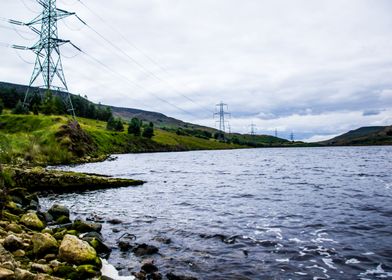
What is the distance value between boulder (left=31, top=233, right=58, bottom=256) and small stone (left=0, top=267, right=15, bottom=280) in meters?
3.21

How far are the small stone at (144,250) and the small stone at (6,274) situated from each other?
6.44 meters

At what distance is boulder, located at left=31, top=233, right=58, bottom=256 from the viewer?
39.4ft

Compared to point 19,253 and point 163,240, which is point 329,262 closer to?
point 163,240

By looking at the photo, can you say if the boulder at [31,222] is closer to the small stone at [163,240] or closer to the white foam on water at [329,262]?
the small stone at [163,240]

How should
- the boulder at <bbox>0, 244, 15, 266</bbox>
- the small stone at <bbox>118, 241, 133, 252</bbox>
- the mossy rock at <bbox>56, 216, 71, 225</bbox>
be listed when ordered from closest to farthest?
the boulder at <bbox>0, 244, 15, 266</bbox> < the small stone at <bbox>118, 241, 133, 252</bbox> < the mossy rock at <bbox>56, 216, 71, 225</bbox>

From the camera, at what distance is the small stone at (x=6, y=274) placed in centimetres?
855

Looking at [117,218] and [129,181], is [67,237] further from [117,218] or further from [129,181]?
[129,181]

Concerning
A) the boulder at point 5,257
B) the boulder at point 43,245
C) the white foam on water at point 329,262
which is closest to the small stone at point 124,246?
the boulder at point 43,245

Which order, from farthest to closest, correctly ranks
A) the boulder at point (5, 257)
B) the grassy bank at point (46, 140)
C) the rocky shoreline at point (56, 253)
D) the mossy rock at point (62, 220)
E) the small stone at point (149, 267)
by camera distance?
the grassy bank at point (46, 140) → the mossy rock at point (62, 220) → the small stone at point (149, 267) → the rocky shoreline at point (56, 253) → the boulder at point (5, 257)

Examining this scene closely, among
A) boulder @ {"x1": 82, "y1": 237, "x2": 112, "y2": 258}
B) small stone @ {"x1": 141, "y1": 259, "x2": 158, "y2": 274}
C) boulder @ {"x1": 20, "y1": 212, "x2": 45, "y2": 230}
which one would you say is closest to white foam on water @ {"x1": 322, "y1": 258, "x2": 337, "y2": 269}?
small stone @ {"x1": 141, "y1": 259, "x2": 158, "y2": 274}

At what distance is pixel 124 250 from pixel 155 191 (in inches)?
775

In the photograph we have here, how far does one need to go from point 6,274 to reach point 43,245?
142 inches

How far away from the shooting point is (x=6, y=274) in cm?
863

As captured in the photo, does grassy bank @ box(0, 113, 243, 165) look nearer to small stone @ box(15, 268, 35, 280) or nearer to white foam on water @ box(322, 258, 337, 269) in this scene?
small stone @ box(15, 268, 35, 280)
